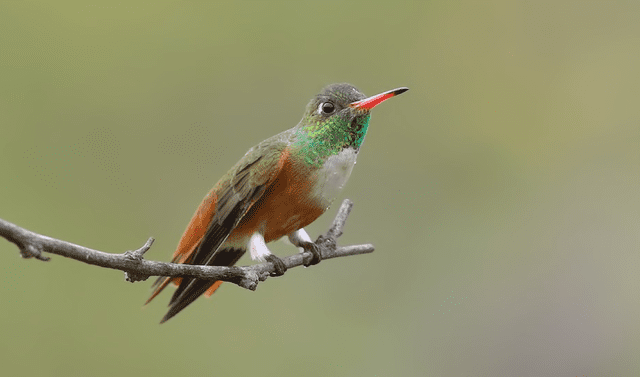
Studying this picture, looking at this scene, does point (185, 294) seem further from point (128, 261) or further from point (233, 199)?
point (128, 261)

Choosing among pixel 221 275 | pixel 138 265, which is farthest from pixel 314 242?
pixel 138 265

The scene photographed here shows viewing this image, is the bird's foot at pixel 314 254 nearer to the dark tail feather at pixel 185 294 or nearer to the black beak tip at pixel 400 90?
the dark tail feather at pixel 185 294

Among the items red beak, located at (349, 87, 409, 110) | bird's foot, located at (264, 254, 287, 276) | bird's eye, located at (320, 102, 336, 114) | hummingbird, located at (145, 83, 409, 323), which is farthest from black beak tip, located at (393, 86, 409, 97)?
bird's foot, located at (264, 254, 287, 276)

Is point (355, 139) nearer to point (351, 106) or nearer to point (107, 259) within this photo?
point (351, 106)

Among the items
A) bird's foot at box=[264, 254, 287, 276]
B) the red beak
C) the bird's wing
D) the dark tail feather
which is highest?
the red beak

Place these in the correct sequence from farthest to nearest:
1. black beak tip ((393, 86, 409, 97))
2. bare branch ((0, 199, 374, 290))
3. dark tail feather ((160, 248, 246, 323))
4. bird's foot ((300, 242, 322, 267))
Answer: bird's foot ((300, 242, 322, 267)) < dark tail feather ((160, 248, 246, 323)) < black beak tip ((393, 86, 409, 97)) < bare branch ((0, 199, 374, 290))

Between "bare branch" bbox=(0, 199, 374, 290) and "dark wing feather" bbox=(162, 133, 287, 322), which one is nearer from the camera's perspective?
"bare branch" bbox=(0, 199, 374, 290)


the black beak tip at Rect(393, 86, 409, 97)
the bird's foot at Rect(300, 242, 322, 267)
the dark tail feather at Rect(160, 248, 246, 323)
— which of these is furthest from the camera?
the bird's foot at Rect(300, 242, 322, 267)

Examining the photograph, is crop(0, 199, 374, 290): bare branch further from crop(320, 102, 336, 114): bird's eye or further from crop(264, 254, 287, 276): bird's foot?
crop(320, 102, 336, 114): bird's eye
